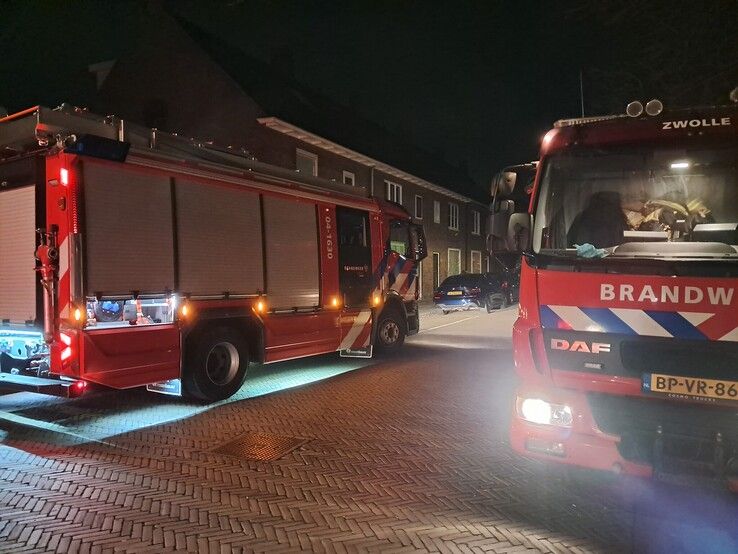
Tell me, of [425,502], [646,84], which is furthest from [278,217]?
[646,84]

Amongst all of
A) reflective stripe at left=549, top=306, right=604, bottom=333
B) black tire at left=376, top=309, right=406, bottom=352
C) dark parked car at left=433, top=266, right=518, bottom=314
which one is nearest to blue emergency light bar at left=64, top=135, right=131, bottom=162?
reflective stripe at left=549, top=306, right=604, bottom=333

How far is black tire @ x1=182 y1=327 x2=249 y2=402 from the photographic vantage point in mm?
6906

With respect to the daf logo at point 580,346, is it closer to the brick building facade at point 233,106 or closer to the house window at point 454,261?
the brick building facade at point 233,106

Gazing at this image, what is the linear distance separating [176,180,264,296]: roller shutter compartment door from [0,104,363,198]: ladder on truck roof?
40 centimetres

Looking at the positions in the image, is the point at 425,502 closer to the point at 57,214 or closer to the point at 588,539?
the point at 588,539

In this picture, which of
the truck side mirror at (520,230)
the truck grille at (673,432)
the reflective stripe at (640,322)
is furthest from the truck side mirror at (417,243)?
the truck grille at (673,432)

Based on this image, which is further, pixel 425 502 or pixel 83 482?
pixel 83 482

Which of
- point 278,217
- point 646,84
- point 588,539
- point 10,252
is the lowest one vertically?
point 588,539

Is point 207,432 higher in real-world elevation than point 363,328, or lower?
lower

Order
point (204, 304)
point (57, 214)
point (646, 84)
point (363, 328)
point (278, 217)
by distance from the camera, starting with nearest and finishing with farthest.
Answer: point (57, 214)
point (204, 304)
point (278, 217)
point (363, 328)
point (646, 84)

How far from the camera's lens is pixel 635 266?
374cm

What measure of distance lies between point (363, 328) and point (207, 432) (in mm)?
4362

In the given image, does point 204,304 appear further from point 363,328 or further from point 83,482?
point 363,328

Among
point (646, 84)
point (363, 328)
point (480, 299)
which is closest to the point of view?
point (363, 328)
